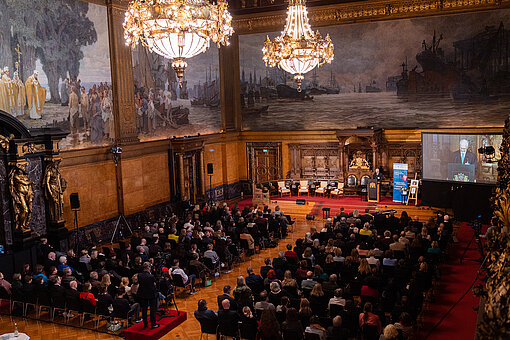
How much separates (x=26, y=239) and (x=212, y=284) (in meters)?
5.90

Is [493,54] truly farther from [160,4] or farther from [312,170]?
[160,4]

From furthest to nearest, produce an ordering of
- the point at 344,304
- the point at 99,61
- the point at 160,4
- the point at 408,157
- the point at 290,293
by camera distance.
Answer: the point at 408,157 → the point at 99,61 → the point at 290,293 → the point at 344,304 → the point at 160,4

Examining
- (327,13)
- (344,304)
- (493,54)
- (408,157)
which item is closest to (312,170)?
(408,157)

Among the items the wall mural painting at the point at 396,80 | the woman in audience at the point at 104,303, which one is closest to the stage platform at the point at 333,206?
the wall mural painting at the point at 396,80

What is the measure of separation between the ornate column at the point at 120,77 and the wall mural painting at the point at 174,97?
0.43m

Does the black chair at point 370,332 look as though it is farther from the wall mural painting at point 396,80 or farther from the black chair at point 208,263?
the wall mural painting at point 396,80

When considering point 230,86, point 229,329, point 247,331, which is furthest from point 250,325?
point 230,86

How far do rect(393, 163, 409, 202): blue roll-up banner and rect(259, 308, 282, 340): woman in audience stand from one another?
1533 centimetres

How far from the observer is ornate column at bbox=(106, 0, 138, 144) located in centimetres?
1816

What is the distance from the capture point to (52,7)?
15.7 m

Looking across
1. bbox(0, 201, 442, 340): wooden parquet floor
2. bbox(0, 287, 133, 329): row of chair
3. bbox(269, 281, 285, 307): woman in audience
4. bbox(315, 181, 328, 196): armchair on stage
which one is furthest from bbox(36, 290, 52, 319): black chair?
bbox(315, 181, 328, 196): armchair on stage

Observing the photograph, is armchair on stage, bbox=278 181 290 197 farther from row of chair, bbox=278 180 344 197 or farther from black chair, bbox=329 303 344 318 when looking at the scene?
black chair, bbox=329 303 344 318

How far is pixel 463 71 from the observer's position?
2220 cm

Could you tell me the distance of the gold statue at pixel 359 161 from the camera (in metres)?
24.2
